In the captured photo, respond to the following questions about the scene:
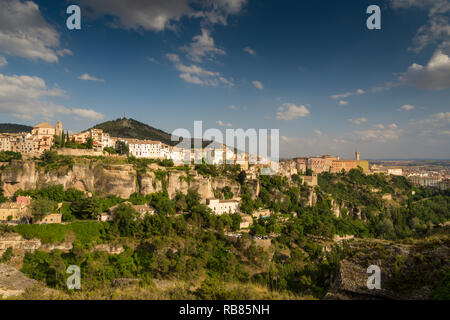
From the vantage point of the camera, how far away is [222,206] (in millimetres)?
30812

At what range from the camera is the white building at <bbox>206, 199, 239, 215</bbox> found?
1185 inches

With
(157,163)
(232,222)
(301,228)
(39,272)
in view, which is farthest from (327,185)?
(39,272)

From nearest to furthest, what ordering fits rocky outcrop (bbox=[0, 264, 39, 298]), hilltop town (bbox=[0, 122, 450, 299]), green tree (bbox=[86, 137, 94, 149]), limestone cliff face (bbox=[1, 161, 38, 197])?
1. hilltop town (bbox=[0, 122, 450, 299])
2. rocky outcrop (bbox=[0, 264, 39, 298])
3. limestone cliff face (bbox=[1, 161, 38, 197])
4. green tree (bbox=[86, 137, 94, 149])

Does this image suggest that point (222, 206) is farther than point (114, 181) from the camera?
Yes

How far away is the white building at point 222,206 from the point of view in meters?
30.1

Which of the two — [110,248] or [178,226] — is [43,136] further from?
[178,226]

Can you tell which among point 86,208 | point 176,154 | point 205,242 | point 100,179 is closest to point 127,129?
point 176,154

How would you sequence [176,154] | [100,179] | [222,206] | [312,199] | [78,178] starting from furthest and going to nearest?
[176,154] < [312,199] < [222,206] < [100,179] < [78,178]

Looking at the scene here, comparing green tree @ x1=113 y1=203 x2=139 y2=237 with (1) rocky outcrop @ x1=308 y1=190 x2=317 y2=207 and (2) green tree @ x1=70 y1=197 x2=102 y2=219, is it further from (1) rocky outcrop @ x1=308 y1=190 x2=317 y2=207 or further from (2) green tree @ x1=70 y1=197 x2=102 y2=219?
(1) rocky outcrop @ x1=308 y1=190 x2=317 y2=207

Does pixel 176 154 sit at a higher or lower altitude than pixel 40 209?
higher

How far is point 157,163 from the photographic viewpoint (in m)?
33.7

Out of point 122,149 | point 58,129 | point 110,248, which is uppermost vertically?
point 58,129

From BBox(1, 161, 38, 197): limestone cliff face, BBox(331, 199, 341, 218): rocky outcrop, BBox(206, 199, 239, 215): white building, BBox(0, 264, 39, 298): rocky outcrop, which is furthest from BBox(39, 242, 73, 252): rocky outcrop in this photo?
BBox(331, 199, 341, 218): rocky outcrop
